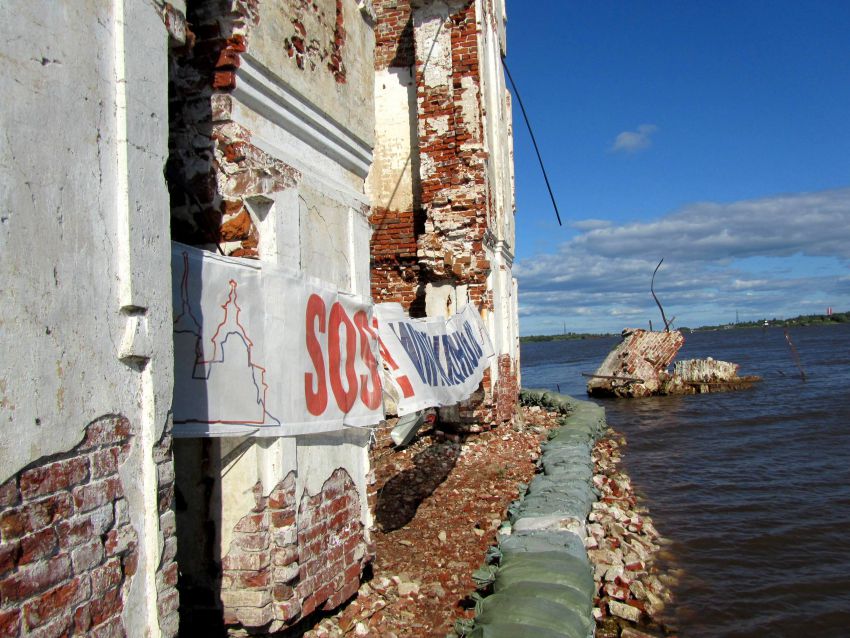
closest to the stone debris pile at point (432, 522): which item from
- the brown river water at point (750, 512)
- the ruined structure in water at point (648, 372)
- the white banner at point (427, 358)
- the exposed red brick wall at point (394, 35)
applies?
the white banner at point (427, 358)

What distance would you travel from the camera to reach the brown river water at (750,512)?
20.5 feet

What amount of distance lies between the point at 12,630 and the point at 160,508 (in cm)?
71

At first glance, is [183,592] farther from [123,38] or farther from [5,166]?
[123,38]

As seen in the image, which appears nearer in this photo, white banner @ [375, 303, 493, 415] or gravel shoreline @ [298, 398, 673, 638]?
gravel shoreline @ [298, 398, 673, 638]

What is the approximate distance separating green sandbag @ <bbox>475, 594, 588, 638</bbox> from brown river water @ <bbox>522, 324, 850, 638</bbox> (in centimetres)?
203

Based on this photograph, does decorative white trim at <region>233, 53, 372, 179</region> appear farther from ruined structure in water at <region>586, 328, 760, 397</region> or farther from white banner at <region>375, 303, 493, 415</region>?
ruined structure in water at <region>586, 328, 760, 397</region>

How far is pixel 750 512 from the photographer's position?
9320mm

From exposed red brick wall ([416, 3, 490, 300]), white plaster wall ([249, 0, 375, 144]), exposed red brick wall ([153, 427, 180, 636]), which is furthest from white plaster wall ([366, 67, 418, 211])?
exposed red brick wall ([153, 427, 180, 636])

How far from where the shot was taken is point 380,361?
5.17m

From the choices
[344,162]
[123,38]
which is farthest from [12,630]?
[344,162]

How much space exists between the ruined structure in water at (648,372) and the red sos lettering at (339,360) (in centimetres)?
2078

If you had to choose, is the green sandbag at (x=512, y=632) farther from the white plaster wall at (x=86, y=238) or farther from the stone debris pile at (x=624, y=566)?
the white plaster wall at (x=86, y=238)

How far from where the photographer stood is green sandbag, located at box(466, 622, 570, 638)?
157 inches

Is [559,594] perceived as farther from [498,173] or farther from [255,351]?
[498,173]
